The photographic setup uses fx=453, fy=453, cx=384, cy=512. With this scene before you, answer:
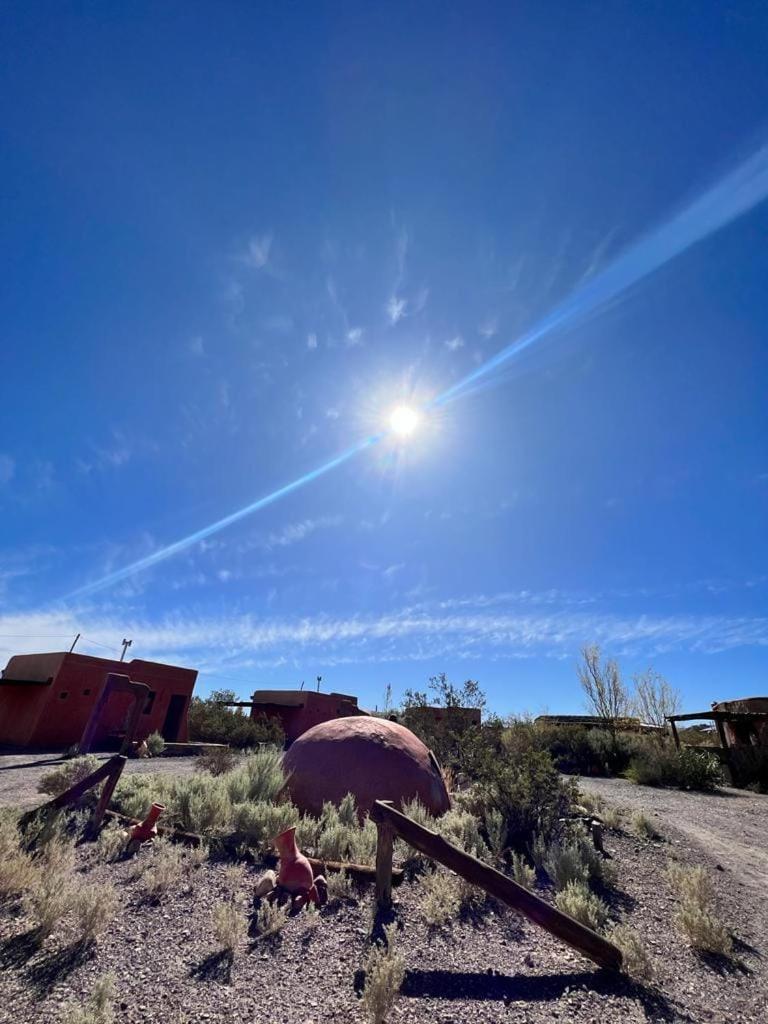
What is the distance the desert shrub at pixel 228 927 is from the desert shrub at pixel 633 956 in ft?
11.0

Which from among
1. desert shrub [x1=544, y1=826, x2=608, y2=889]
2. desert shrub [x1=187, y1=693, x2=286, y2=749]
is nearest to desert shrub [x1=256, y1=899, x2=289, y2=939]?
desert shrub [x1=544, y1=826, x2=608, y2=889]

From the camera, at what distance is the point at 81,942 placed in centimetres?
389

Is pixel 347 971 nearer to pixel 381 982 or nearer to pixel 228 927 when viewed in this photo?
pixel 381 982

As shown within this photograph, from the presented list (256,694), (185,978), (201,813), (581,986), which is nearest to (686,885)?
(581,986)

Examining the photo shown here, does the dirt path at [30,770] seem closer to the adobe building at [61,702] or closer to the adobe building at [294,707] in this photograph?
the adobe building at [61,702]

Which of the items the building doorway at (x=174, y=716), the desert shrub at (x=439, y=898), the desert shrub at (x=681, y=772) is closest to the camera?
the desert shrub at (x=439, y=898)

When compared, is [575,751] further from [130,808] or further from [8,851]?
[8,851]

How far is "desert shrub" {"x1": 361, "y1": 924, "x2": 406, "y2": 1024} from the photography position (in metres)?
3.22

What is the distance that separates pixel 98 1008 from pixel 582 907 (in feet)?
13.9

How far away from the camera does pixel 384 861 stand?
4.90 m

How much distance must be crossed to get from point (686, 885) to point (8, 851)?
25.0 feet

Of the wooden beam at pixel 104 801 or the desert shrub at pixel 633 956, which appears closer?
the desert shrub at pixel 633 956

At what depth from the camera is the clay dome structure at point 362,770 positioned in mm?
7031

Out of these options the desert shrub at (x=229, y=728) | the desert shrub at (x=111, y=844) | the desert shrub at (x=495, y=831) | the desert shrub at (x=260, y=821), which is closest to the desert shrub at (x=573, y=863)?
the desert shrub at (x=495, y=831)
